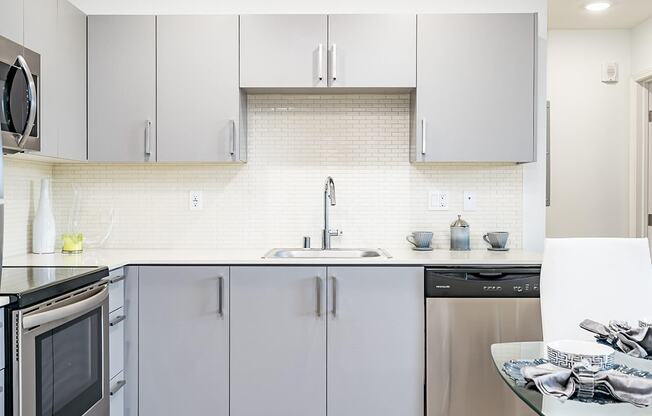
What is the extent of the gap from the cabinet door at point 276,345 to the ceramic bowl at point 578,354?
1.31 m

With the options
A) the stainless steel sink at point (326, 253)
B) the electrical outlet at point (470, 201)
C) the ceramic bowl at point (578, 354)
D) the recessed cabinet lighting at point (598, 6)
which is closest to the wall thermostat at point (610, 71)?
the recessed cabinet lighting at point (598, 6)

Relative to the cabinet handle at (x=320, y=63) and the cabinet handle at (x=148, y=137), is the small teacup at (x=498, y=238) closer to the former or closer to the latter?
the cabinet handle at (x=320, y=63)

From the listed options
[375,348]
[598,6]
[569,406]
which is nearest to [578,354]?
[569,406]

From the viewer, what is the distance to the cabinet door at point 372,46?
287 cm

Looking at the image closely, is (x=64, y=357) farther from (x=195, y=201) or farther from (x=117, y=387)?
(x=195, y=201)

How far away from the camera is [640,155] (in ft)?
13.5

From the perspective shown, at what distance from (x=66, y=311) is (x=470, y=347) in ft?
5.58

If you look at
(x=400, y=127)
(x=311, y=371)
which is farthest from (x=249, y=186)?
(x=311, y=371)

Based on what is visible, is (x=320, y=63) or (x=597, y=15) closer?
(x=320, y=63)

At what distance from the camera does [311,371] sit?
261 centimetres

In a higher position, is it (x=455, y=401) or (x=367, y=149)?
(x=367, y=149)

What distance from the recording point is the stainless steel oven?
2.09 metres

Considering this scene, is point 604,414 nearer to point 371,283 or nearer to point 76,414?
point 371,283

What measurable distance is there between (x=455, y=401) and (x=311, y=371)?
2.21 feet
